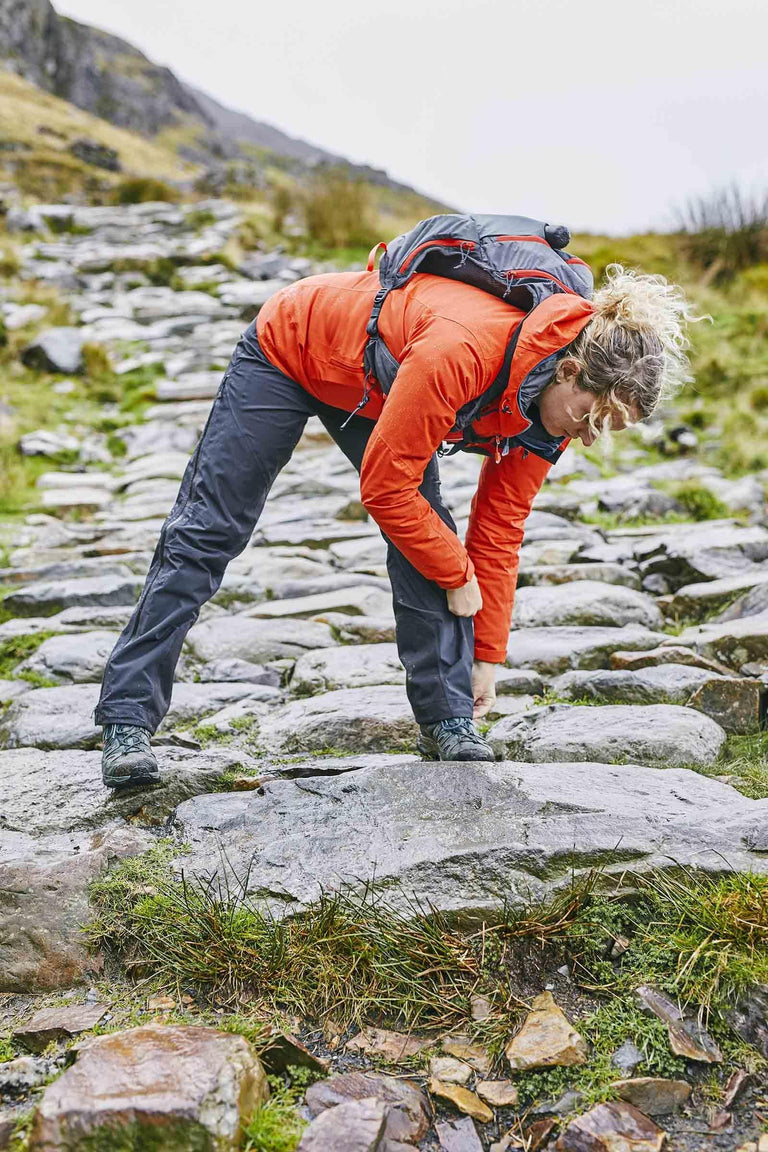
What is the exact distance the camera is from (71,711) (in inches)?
134

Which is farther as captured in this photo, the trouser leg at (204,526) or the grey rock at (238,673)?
the grey rock at (238,673)

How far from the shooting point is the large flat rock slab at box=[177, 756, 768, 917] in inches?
86.7

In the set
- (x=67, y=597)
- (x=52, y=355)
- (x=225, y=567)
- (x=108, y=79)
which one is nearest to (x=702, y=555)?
(x=225, y=567)

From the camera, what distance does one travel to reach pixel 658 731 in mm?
2943

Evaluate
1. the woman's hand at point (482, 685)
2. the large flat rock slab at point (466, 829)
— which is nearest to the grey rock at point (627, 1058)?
the large flat rock slab at point (466, 829)

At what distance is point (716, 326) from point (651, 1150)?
36.3ft

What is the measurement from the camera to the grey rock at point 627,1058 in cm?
182

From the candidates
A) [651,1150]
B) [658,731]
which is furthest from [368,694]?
[651,1150]

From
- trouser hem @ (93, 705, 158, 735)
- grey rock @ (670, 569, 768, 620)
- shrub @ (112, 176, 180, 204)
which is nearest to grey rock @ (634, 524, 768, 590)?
grey rock @ (670, 569, 768, 620)

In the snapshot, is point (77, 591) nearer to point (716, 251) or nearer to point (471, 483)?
point (471, 483)

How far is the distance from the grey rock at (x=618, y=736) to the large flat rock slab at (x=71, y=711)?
1.15 meters

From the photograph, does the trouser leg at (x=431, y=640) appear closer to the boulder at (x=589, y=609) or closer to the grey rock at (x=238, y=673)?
the grey rock at (x=238, y=673)

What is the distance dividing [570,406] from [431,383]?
42cm

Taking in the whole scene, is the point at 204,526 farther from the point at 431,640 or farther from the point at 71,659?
the point at 71,659
